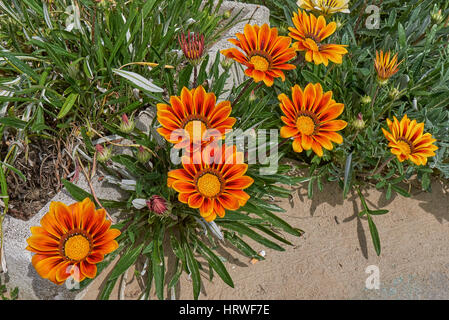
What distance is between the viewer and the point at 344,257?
1.57 metres

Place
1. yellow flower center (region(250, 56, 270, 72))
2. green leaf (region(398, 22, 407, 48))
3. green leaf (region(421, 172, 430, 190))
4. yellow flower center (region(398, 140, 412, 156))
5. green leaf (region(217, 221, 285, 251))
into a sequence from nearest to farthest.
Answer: yellow flower center (region(250, 56, 270, 72)), yellow flower center (region(398, 140, 412, 156)), green leaf (region(217, 221, 285, 251)), green leaf (region(421, 172, 430, 190)), green leaf (region(398, 22, 407, 48))

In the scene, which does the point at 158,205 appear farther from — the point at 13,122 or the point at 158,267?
the point at 13,122

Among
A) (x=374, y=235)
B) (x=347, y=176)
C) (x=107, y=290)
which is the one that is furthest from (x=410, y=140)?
(x=107, y=290)

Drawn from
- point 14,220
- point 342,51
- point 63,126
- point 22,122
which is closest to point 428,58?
point 342,51

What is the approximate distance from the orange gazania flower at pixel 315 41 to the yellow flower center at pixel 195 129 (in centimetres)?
43

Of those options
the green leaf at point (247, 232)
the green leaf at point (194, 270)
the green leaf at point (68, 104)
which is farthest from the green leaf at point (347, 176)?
the green leaf at point (68, 104)

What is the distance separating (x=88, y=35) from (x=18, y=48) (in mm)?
260

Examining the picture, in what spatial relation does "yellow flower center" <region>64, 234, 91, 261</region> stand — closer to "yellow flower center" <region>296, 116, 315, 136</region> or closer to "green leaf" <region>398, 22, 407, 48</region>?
"yellow flower center" <region>296, 116, 315, 136</region>

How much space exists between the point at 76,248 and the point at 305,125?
0.73 metres

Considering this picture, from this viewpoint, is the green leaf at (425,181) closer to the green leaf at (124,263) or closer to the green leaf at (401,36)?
the green leaf at (401,36)

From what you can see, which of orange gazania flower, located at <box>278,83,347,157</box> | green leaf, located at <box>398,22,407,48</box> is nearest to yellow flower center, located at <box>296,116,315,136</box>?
orange gazania flower, located at <box>278,83,347,157</box>

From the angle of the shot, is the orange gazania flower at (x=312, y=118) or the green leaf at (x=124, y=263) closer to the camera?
the orange gazania flower at (x=312, y=118)

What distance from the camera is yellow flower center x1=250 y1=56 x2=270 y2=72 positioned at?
120 centimetres

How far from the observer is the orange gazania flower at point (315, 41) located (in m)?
1.26
